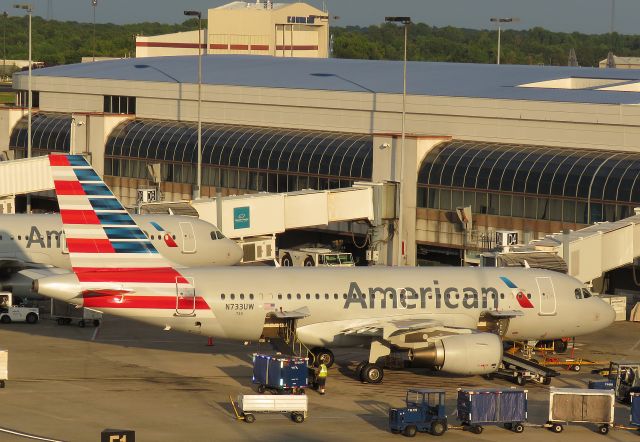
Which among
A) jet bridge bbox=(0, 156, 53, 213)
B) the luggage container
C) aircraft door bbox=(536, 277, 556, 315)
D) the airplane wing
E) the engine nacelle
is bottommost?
the luggage container

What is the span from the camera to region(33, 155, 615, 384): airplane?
5388cm

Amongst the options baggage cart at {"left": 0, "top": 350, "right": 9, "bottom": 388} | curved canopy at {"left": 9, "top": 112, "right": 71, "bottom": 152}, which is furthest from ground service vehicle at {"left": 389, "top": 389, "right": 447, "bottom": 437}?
curved canopy at {"left": 9, "top": 112, "right": 71, "bottom": 152}

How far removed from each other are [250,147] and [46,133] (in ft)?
84.6

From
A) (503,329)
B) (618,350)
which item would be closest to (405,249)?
(618,350)

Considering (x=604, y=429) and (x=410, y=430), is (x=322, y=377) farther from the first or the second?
(x=604, y=429)

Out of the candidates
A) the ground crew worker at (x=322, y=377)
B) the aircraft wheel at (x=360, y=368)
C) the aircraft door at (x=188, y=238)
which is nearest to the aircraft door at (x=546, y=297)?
the aircraft wheel at (x=360, y=368)

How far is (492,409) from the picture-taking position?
47.0 meters

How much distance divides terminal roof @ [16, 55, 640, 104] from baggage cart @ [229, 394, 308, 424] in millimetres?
47807

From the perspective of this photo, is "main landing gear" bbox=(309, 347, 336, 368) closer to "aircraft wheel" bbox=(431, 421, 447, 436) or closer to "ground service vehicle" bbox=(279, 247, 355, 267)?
"aircraft wheel" bbox=(431, 421, 447, 436)

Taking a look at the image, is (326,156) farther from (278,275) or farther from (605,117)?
(278,275)

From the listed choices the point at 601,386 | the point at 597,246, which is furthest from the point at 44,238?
the point at 601,386

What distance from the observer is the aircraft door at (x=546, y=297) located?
5866cm

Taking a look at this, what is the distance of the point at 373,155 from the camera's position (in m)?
93.1

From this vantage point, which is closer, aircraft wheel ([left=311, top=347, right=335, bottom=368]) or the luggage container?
the luggage container
